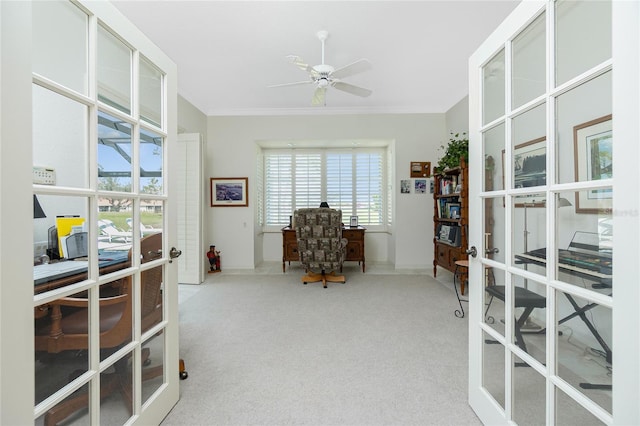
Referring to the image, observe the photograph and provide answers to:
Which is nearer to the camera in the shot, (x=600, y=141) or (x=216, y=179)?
(x=600, y=141)

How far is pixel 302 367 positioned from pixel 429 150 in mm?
4228

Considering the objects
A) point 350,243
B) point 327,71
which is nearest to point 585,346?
point 327,71

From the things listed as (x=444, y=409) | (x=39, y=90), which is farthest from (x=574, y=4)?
(x=444, y=409)

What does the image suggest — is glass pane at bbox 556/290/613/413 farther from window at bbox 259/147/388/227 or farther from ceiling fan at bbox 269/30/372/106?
window at bbox 259/147/388/227

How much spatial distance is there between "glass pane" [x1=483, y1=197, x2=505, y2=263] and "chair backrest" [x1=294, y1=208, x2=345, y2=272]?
253cm

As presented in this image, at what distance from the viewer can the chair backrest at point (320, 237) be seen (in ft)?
12.6

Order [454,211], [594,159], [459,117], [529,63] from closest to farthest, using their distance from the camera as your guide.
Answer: [594,159]
[529,63]
[454,211]
[459,117]

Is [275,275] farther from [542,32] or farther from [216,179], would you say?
[542,32]

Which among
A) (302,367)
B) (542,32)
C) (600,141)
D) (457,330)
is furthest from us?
(457,330)

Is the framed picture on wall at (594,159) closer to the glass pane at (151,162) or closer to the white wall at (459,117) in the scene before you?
the glass pane at (151,162)

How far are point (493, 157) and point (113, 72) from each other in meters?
1.83

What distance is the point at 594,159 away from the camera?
0.86 m

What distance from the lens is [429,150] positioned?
15.8 ft

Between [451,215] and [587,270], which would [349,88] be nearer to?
[451,215]
